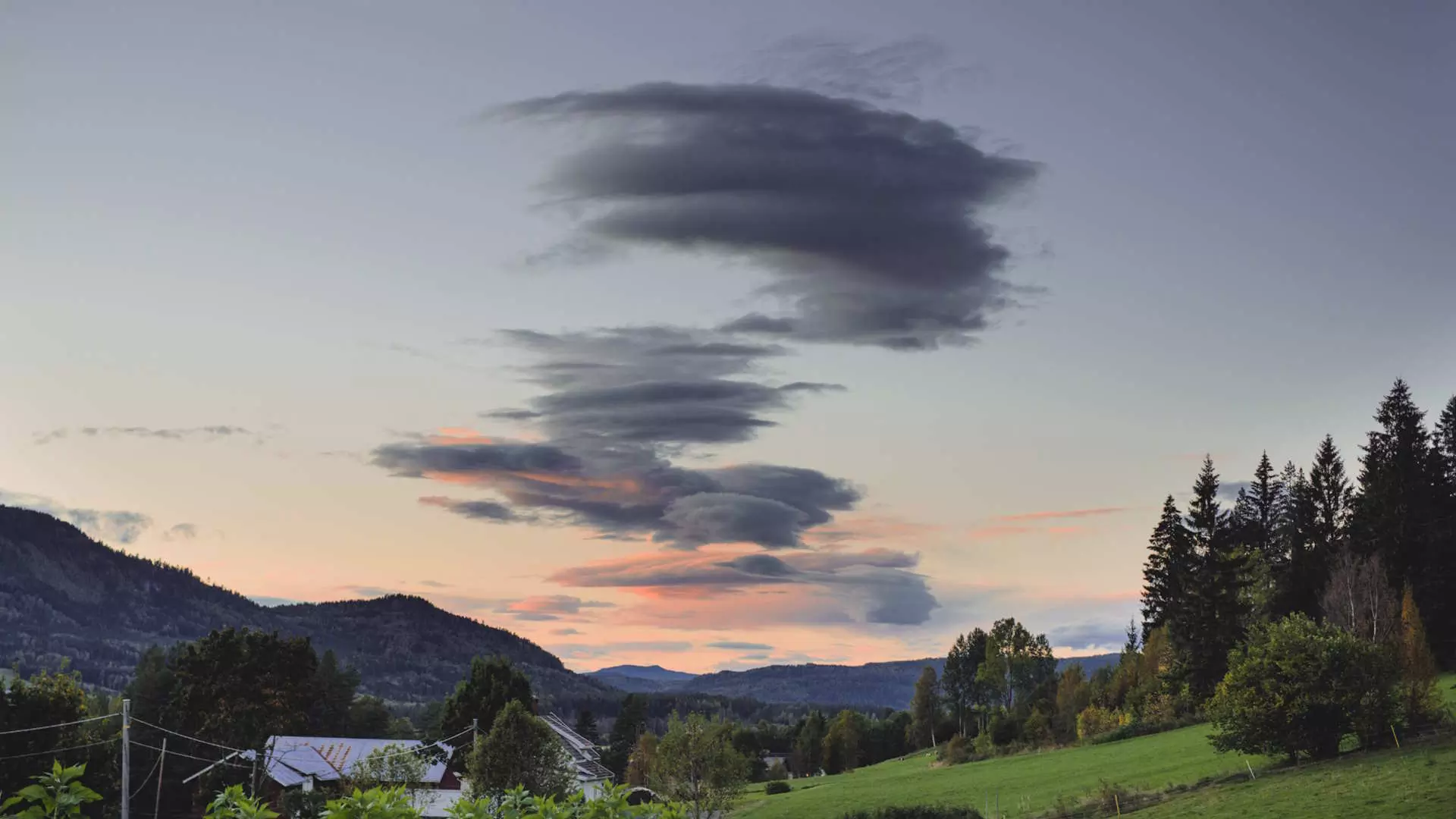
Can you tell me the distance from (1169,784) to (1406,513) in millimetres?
53088

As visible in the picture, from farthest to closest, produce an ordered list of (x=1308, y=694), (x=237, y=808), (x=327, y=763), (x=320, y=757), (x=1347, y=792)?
1. (x=320, y=757)
2. (x=327, y=763)
3. (x=1308, y=694)
4. (x=1347, y=792)
5. (x=237, y=808)

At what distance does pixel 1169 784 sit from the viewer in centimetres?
5856

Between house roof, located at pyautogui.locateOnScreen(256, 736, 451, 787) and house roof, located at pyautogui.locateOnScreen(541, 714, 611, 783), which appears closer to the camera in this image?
house roof, located at pyautogui.locateOnScreen(256, 736, 451, 787)

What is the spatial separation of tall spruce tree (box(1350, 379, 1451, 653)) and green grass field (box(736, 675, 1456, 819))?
15.7 meters

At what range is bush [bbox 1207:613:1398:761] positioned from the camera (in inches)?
2089

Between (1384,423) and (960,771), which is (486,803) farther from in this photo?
(1384,423)

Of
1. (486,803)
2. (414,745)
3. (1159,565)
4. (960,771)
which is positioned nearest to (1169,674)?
(960,771)

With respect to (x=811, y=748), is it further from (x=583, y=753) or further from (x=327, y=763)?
(x=327, y=763)

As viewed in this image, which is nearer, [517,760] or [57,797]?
[57,797]

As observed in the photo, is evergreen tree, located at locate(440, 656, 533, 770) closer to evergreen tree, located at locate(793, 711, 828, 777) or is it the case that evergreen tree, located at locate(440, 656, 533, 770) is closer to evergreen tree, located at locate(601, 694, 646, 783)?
evergreen tree, located at locate(601, 694, 646, 783)

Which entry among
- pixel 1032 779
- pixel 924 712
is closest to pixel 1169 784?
pixel 1032 779

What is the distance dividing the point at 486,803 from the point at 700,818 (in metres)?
71.0

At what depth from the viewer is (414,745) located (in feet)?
292

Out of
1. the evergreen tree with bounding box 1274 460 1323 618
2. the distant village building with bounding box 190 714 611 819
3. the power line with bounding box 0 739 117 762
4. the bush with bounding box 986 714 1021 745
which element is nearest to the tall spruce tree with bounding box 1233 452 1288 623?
the evergreen tree with bounding box 1274 460 1323 618
